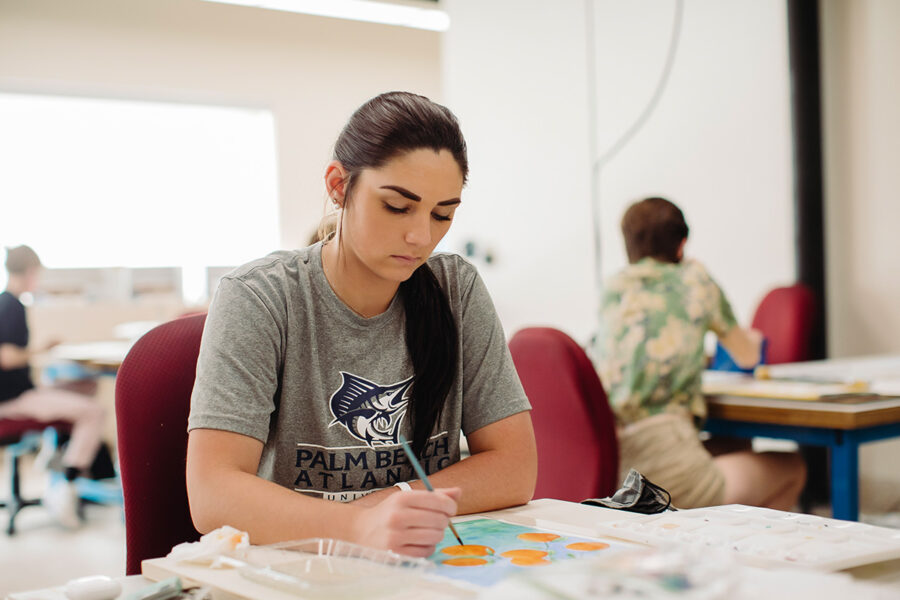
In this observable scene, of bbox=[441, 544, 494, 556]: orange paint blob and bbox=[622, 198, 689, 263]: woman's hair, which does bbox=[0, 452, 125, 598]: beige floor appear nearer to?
bbox=[622, 198, 689, 263]: woman's hair

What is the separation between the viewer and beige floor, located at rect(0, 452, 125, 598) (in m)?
3.15

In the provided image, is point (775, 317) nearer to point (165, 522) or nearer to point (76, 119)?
point (165, 522)

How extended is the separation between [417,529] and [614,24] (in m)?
3.52

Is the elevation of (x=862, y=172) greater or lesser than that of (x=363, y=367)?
greater

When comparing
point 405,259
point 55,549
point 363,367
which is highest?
point 405,259

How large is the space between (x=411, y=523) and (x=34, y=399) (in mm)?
3731

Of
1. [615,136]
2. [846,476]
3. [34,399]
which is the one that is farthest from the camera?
[34,399]

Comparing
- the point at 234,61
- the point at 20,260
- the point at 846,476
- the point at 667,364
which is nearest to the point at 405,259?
the point at 667,364

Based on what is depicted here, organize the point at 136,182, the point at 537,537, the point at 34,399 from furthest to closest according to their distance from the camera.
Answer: the point at 136,182 → the point at 34,399 → the point at 537,537

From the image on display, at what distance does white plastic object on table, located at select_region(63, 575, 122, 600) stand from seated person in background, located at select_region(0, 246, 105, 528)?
3.51 metres

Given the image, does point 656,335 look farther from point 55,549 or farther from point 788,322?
point 55,549

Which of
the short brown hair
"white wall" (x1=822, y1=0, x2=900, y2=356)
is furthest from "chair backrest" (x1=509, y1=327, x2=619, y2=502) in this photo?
the short brown hair

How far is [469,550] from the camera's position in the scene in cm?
91

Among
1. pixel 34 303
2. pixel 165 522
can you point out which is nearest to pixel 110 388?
pixel 34 303
